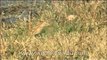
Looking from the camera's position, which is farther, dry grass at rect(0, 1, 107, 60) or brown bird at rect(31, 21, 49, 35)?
brown bird at rect(31, 21, 49, 35)

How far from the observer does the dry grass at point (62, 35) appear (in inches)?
144

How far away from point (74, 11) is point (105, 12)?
1.32 ft

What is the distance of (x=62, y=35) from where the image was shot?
161 inches

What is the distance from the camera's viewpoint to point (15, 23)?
461cm

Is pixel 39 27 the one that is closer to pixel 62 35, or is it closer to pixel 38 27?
pixel 38 27

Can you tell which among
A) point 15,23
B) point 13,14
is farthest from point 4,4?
point 15,23

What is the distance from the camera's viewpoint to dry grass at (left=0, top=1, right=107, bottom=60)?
366 centimetres

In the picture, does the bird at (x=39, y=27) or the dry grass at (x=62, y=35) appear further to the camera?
the bird at (x=39, y=27)

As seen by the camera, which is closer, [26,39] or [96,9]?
[26,39]

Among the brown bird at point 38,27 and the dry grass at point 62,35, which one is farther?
the brown bird at point 38,27

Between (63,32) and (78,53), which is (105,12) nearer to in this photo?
(63,32)

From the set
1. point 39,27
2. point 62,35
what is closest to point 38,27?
point 39,27

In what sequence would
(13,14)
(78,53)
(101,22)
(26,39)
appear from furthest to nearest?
(13,14) < (101,22) < (26,39) < (78,53)

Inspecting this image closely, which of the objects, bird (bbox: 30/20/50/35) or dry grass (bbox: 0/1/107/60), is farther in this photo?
bird (bbox: 30/20/50/35)
